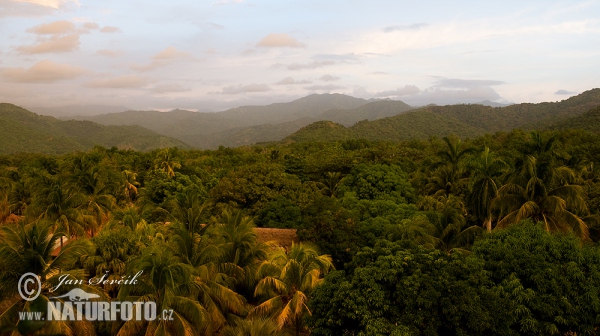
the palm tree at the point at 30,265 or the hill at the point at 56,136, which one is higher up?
the hill at the point at 56,136

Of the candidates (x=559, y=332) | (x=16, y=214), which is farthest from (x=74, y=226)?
(x=559, y=332)

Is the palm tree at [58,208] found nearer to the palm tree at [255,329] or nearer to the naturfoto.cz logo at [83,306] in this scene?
the naturfoto.cz logo at [83,306]

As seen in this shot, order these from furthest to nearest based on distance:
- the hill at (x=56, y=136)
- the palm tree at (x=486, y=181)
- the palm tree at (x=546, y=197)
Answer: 1. the hill at (x=56, y=136)
2. the palm tree at (x=486, y=181)
3. the palm tree at (x=546, y=197)

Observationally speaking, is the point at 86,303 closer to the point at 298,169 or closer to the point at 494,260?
the point at 494,260

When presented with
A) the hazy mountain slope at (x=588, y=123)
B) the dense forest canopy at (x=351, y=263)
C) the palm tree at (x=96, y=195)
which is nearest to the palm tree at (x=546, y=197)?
the dense forest canopy at (x=351, y=263)

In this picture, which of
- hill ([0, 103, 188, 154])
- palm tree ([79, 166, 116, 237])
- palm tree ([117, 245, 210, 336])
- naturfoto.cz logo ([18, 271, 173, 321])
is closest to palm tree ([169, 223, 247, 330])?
palm tree ([117, 245, 210, 336])

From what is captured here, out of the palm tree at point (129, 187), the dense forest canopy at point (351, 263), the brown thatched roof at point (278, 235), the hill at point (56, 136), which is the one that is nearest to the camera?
the dense forest canopy at point (351, 263)

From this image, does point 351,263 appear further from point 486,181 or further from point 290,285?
point 486,181
